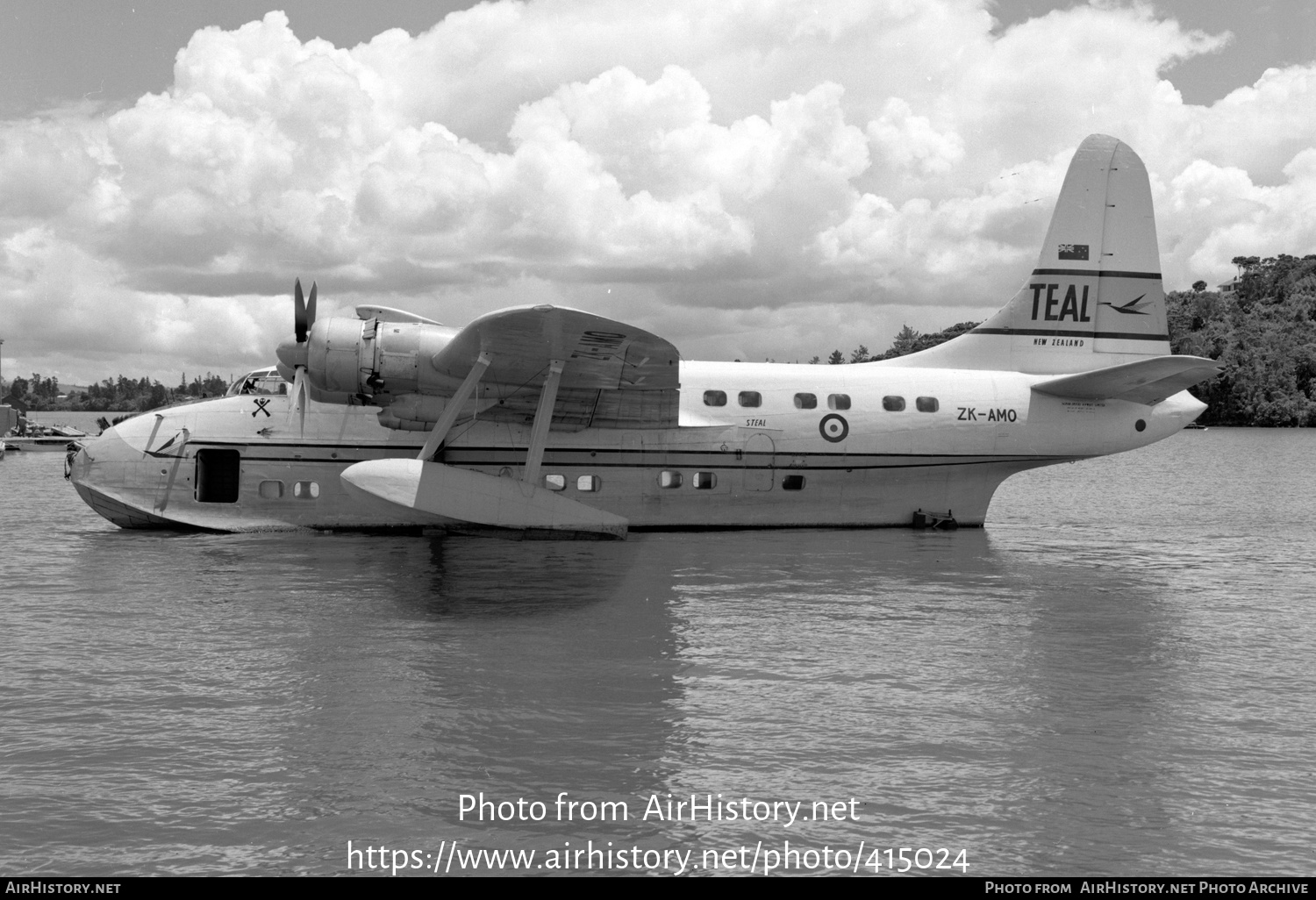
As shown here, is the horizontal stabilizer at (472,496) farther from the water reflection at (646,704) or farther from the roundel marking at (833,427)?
the roundel marking at (833,427)

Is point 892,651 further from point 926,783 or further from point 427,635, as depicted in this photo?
point 427,635

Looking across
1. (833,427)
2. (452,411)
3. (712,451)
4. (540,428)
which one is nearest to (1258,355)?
(833,427)

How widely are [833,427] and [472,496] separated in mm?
6066

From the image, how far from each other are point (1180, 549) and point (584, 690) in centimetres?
1299

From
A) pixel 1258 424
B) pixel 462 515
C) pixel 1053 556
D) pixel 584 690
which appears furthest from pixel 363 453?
pixel 1258 424

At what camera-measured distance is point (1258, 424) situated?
91.3 metres

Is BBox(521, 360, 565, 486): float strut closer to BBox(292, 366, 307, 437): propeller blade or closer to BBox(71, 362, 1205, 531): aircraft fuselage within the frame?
BBox(71, 362, 1205, 531): aircraft fuselage

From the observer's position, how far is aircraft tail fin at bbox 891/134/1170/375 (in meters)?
18.3

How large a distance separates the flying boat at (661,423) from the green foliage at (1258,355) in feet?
246

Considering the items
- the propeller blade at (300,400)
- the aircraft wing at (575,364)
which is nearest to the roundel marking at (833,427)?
the aircraft wing at (575,364)

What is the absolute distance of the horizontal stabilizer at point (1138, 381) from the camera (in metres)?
16.0

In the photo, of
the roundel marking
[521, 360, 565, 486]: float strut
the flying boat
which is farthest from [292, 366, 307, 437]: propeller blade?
the roundel marking

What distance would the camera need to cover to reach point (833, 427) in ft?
57.0

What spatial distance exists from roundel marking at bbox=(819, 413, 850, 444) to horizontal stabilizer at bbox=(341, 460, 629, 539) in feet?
12.7
